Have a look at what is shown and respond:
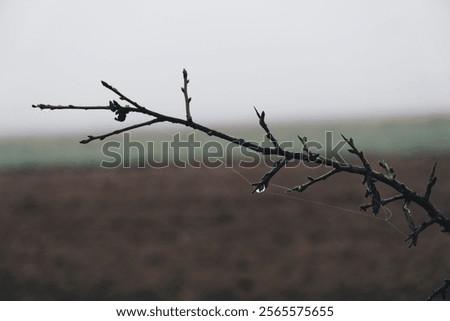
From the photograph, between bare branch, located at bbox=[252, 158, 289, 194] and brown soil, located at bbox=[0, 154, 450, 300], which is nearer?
bare branch, located at bbox=[252, 158, 289, 194]

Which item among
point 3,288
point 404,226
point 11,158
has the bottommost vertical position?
point 3,288

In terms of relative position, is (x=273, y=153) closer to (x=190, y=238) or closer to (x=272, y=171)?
(x=272, y=171)

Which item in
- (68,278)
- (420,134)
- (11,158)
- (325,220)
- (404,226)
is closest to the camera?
(68,278)

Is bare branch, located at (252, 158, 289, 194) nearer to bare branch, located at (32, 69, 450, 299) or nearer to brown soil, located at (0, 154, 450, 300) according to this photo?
bare branch, located at (32, 69, 450, 299)

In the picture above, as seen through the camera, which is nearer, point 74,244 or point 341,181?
point 74,244

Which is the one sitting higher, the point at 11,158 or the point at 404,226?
the point at 11,158

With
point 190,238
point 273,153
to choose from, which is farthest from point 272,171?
point 190,238

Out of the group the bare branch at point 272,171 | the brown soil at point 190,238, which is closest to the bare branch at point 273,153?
the bare branch at point 272,171

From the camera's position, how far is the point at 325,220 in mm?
9617

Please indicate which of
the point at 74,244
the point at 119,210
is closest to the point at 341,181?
the point at 119,210

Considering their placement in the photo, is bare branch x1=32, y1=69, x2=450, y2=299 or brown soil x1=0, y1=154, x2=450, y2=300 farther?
brown soil x1=0, y1=154, x2=450, y2=300

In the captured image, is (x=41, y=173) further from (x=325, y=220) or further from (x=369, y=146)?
(x=369, y=146)

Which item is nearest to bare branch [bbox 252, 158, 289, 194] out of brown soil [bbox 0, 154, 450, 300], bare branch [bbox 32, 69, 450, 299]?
bare branch [bbox 32, 69, 450, 299]

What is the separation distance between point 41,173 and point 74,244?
5.07 m
